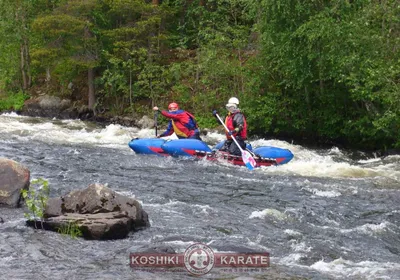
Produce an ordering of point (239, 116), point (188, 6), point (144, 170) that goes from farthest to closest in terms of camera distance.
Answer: point (188, 6) < point (239, 116) < point (144, 170)

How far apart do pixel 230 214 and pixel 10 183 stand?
10.4 ft

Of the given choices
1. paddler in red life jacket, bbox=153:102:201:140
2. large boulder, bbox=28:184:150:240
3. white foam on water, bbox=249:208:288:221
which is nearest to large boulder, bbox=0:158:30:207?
large boulder, bbox=28:184:150:240

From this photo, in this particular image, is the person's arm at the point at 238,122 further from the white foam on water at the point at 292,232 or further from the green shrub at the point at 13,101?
the green shrub at the point at 13,101

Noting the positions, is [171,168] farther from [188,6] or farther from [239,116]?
[188,6]

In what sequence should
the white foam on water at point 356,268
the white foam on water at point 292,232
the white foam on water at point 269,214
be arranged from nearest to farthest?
the white foam on water at point 356,268
the white foam on water at point 292,232
the white foam on water at point 269,214

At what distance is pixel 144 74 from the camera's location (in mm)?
21594

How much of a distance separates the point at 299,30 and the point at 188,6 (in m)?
11.5

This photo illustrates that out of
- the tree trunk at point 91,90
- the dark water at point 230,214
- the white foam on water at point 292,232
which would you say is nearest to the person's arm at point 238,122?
the dark water at point 230,214

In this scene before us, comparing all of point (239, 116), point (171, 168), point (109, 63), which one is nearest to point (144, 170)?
point (171, 168)

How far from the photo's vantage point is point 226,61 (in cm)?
1945

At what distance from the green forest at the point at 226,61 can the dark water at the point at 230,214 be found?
1994mm

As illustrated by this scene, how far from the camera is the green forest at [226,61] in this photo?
14.2 meters

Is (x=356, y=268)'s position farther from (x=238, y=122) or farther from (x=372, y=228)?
(x=238, y=122)

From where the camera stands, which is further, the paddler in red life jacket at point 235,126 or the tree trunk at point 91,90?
the tree trunk at point 91,90
